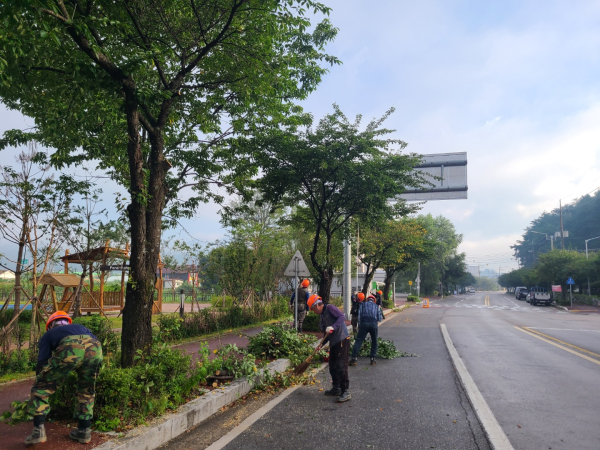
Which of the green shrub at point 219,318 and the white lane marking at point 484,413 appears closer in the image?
the white lane marking at point 484,413

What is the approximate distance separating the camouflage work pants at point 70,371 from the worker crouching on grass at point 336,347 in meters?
3.42

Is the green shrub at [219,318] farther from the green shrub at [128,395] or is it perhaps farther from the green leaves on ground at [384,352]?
the green shrub at [128,395]

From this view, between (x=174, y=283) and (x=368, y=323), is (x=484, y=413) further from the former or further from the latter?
(x=174, y=283)

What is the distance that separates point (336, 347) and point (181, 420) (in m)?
2.77

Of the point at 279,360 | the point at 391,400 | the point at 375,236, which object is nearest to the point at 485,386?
the point at 391,400

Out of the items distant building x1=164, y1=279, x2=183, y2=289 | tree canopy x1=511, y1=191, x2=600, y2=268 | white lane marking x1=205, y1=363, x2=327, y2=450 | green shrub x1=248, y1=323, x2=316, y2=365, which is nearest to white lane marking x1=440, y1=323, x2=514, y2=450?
white lane marking x1=205, y1=363, x2=327, y2=450

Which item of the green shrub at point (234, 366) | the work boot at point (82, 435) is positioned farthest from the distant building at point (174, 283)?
the work boot at point (82, 435)

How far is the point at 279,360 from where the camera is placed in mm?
8625

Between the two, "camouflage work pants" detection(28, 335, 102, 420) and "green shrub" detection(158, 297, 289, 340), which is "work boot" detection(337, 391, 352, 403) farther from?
"green shrub" detection(158, 297, 289, 340)

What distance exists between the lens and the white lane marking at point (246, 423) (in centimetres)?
478

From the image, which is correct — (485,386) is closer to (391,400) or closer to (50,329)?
(391,400)

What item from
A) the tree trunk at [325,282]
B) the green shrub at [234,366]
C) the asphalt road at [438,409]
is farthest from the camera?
the tree trunk at [325,282]

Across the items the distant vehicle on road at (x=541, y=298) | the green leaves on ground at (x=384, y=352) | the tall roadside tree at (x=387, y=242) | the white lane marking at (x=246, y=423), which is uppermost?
the tall roadside tree at (x=387, y=242)

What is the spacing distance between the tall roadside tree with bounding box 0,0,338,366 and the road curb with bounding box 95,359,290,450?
1.43 metres
